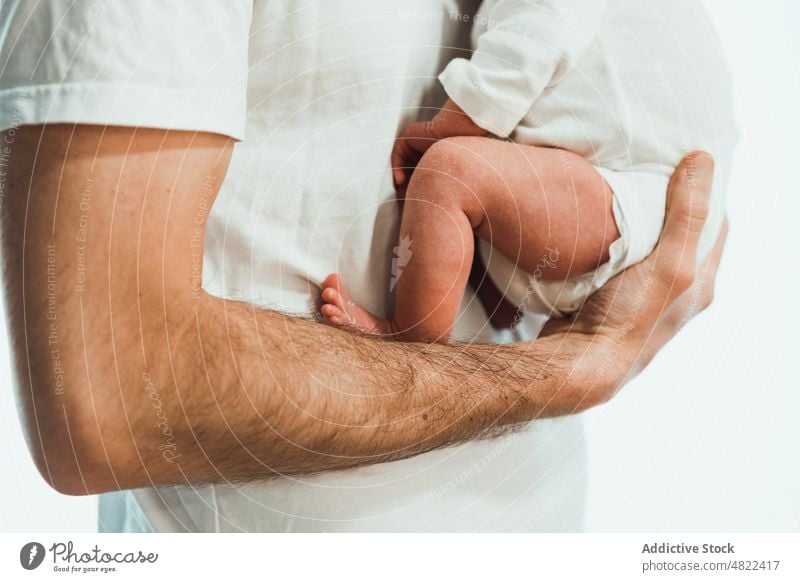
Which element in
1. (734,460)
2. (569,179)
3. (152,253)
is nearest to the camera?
(152,253)

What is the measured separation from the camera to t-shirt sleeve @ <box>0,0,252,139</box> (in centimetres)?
28

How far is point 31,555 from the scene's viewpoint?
1.36 feet

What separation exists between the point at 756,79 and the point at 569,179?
194mm

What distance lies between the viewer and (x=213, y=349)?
33 cm

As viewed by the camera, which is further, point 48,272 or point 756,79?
point 756,79

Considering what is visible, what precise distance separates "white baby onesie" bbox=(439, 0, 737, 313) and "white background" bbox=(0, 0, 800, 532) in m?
0.05

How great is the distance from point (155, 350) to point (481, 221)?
20 cm

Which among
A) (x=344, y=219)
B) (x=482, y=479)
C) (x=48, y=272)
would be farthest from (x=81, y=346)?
(x=482, y=479)

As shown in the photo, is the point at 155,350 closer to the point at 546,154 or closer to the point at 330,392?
the point at 330,392

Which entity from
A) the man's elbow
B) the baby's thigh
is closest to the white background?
the baby's thigh

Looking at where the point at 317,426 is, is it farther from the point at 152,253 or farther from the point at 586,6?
the point at 586,6

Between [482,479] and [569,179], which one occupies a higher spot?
[569,179]

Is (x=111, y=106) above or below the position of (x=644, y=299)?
above

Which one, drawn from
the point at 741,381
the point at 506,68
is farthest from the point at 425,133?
the point at 741,381
